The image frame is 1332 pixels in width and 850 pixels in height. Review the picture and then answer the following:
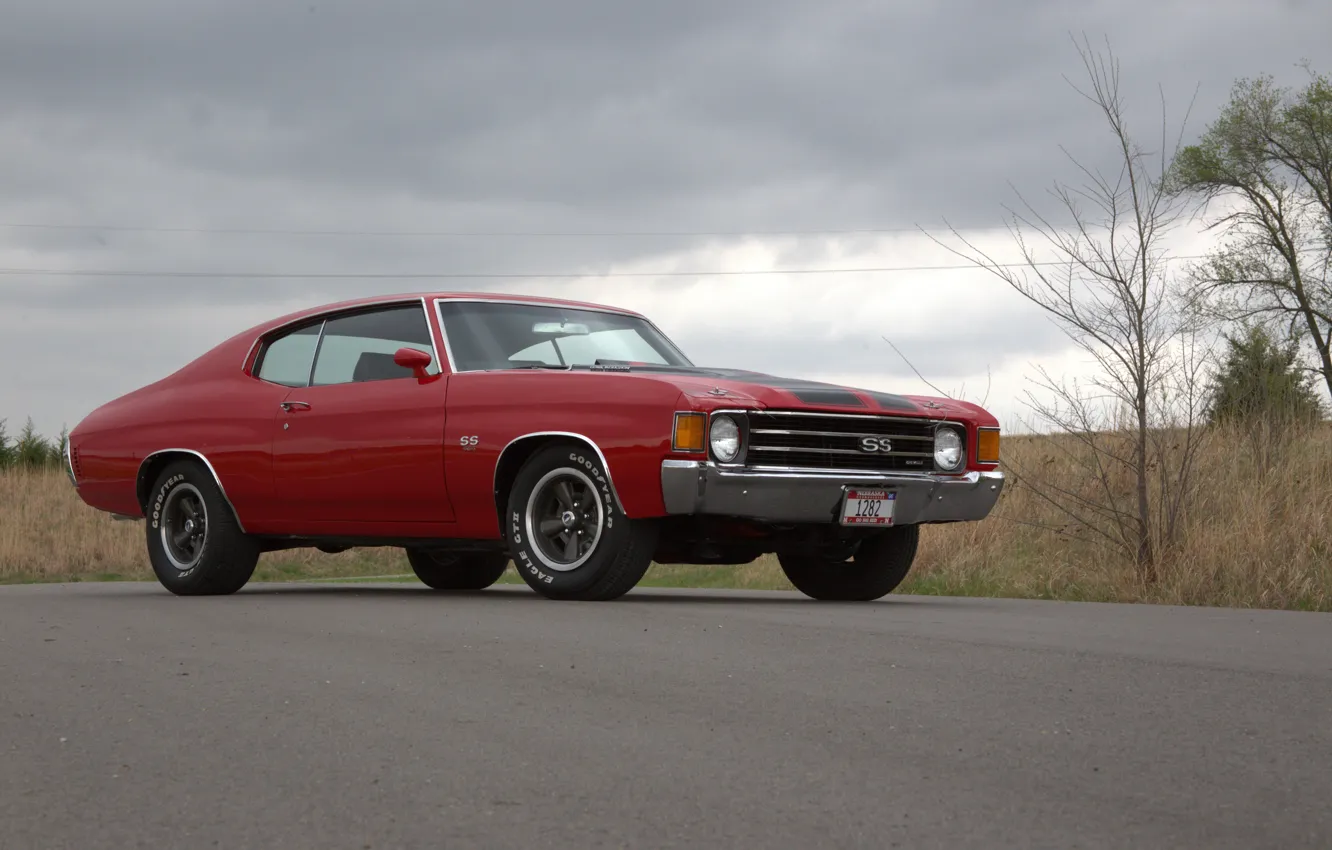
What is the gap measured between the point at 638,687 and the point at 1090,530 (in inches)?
314

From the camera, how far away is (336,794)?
3.75m

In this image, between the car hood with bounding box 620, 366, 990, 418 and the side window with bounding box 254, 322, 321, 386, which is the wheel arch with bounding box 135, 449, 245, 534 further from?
the car hood with bounding box 620, 366, 990, 418

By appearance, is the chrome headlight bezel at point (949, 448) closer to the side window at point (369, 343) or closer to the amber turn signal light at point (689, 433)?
the amber turn signal light at point (689, 433)

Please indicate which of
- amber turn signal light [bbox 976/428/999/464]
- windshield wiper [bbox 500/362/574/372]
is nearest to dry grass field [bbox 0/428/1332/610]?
amber turn signal light [bbox 976/428/999/464]

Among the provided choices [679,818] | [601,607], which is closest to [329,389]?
[601,607]

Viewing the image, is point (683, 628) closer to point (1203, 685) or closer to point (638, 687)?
point (638, 687)

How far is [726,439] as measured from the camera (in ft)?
26.6

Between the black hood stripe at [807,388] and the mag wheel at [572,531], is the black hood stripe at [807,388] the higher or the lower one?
the higher one

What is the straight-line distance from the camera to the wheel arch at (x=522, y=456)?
8.20 m

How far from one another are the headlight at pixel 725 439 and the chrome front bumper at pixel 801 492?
94 millimetres

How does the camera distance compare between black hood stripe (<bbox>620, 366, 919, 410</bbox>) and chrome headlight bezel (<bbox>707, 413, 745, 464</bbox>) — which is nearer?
chrome headlight bezel (<bbox>707, 413, 745, 464</bbox>)

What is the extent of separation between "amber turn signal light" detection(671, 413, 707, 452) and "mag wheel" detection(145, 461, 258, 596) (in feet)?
10.9

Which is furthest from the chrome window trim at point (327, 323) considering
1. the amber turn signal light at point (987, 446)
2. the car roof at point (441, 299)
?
the amber turn signal light at point (987, 446)

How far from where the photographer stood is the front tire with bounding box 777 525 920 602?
31.3 feet
